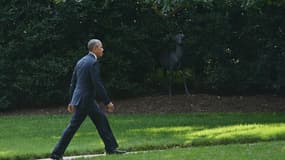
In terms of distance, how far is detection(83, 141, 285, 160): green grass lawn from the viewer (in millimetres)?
9960

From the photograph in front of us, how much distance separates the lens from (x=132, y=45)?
22.1 metres

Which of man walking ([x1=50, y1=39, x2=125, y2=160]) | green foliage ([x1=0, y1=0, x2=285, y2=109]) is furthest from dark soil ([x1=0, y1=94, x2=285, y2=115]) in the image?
man walking ([x1=50, y1=39, x2=125, y2=160])

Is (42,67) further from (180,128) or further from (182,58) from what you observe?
(180,128)

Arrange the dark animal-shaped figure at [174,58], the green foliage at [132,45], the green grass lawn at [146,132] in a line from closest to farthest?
the green grass lawn at [146,132]
the green foliage at [132,45]
the dark animal-shaped figure at [174,58]

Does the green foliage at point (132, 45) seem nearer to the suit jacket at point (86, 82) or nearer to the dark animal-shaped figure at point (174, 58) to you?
the dark animal-shaped figure at point (174, 58)

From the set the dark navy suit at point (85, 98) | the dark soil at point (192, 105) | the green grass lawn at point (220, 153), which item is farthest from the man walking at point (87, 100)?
the dark soil at point (192, 105)

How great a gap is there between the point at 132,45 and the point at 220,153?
1199 cm

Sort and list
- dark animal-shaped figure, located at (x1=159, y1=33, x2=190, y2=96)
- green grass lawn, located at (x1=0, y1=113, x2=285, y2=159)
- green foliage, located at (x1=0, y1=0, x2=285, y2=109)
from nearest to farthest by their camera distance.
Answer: green grass lawn, located at (x1=0, y1=113, x2=285, y2=159) → green foliage, located at (x1=0, y1=0, x2=285, y2=109) → dark animal-shaped figure, located at (x1=159, y1=33, x2=190, y2=96)

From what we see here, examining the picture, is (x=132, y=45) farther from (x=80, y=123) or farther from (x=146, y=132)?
(x=80, y=123)

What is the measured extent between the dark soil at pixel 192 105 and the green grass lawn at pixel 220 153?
8.45 m

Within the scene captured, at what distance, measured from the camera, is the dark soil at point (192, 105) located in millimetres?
19938

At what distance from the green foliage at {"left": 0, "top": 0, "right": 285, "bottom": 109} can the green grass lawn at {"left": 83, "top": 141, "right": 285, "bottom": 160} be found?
32.6 ft

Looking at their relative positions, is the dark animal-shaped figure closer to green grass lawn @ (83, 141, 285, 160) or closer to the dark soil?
the dark soil

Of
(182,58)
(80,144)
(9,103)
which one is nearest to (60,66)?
(9,103)
